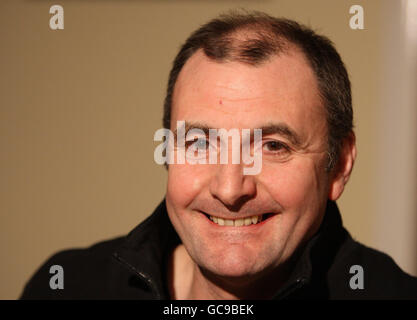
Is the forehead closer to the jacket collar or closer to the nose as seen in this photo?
the nose

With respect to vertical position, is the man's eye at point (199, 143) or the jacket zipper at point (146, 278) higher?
the man's eye at point (199, 143)

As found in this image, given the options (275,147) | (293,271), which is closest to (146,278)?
(293,271)

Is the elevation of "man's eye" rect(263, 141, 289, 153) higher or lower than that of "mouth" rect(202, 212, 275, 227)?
higher

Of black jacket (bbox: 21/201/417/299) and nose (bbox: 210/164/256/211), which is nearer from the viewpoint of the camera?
nose (bbox: 210/164/256/211)

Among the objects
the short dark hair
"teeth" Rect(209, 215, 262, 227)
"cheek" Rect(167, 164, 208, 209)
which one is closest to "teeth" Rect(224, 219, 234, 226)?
"teeth" Rect(209, 215, 262, 227)

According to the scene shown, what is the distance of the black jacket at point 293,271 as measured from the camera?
3.82ft

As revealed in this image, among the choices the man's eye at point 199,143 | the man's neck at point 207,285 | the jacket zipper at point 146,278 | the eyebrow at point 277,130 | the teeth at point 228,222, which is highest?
the eyebrow at point 277,130

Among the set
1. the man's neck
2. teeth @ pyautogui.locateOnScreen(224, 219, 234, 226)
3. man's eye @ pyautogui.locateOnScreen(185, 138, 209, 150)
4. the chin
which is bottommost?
the man's neck

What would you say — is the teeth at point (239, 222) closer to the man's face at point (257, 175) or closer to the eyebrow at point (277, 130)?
the man's face at point (257, 175)

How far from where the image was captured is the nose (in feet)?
Result: 3.28

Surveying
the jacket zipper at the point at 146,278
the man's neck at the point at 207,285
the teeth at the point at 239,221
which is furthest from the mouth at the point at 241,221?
the jacket zipper at the point at 146,278

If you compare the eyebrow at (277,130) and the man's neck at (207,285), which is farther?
the man's neck at (207,285)

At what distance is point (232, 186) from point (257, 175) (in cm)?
8

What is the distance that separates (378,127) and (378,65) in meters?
0.22
